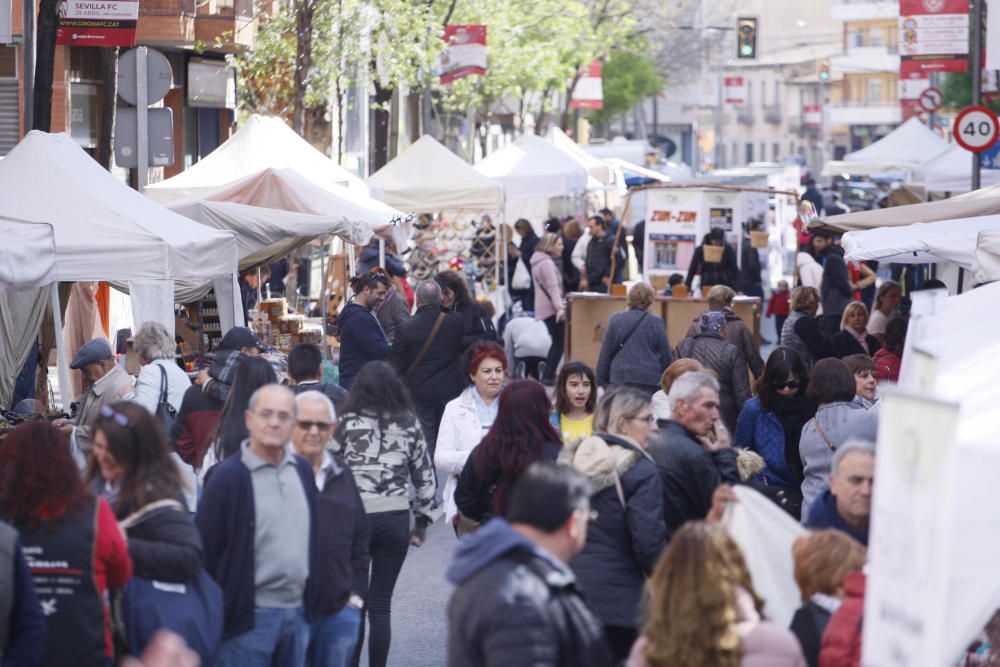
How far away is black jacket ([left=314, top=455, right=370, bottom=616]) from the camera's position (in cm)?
624

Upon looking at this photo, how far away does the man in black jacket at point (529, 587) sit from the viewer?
13.8 ft

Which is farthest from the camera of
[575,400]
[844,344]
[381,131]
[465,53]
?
[381,131]

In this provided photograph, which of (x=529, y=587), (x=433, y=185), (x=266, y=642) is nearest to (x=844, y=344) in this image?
(x=266, y=642)

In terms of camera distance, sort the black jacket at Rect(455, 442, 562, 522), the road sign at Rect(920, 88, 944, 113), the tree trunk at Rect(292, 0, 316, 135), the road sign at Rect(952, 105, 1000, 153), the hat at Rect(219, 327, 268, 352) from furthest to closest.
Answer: the road sign at Rect(920, 88, 944, 113)
the tree trunk at Rect(292, 0, 316, 135)
the road sign at Rect(952, 105, 1000, 153)
the hat at Rect(219, 327, 268, 352)
the black jacket at Rect(455, 442, 562, 522)

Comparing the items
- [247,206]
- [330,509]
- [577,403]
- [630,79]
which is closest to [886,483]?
→ [330,509]

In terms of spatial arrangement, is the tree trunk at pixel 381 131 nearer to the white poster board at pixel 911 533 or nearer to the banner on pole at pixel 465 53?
the banner on pole at pixel 465 53

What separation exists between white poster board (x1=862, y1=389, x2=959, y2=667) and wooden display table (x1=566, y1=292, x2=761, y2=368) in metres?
14.2

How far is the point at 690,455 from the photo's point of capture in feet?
22.3

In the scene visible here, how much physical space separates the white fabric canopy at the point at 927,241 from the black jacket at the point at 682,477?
434 centimetres

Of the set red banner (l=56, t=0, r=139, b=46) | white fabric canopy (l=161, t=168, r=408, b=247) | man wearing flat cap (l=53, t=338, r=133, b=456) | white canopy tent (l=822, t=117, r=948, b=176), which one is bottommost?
man wearing flat cap (l=53, t=338, r=133, b=456)

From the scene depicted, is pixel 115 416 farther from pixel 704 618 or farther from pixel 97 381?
pixel 97 381

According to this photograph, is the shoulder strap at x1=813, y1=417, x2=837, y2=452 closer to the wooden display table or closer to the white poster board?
the white poster board

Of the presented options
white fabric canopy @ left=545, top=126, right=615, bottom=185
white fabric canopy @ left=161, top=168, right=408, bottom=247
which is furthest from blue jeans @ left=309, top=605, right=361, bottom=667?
white fabric canopy @ left=545, top=126, right=615, bottom=185

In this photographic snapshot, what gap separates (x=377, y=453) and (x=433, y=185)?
1440 cm
